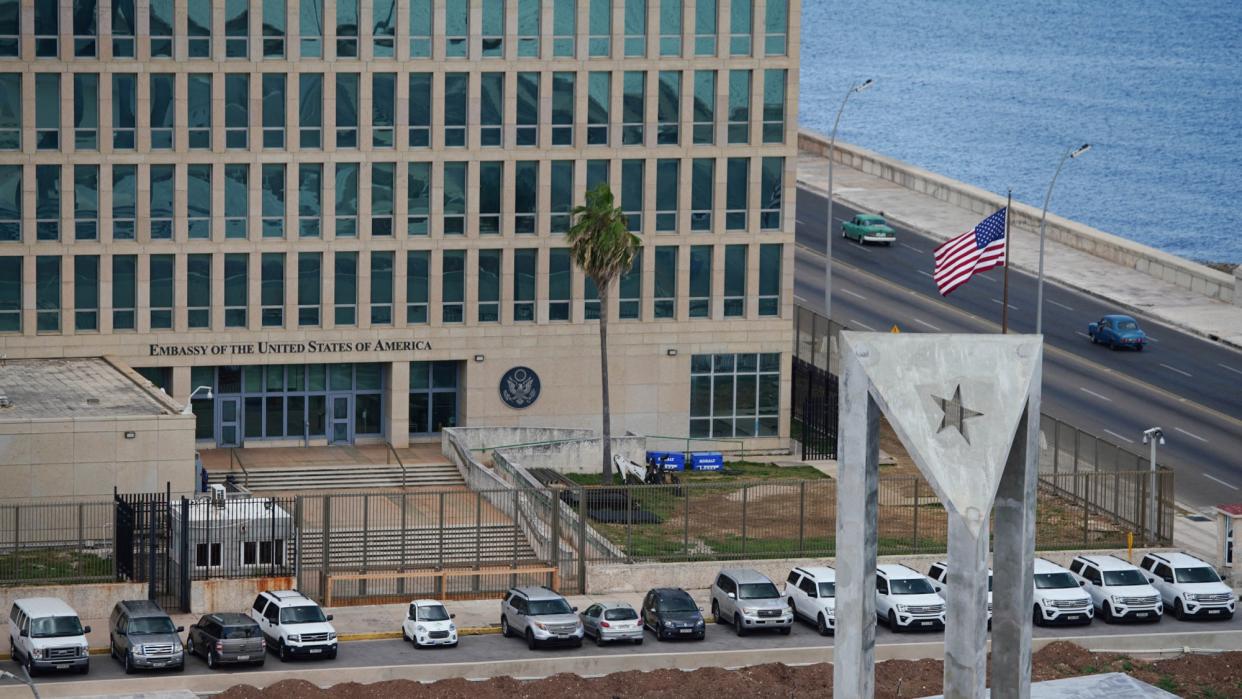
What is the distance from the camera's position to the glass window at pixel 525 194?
83750mm

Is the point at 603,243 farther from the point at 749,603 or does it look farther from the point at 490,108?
the point at 749,603

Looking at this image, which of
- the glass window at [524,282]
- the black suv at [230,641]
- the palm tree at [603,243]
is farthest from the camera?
the glass window at [524,282]

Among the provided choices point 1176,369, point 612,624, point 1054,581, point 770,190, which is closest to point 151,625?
point 612,624

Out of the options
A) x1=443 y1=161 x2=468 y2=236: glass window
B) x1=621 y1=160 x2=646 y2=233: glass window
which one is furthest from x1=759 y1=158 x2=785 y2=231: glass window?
x1=443 y1=161 x2=468 y2=236: glass window

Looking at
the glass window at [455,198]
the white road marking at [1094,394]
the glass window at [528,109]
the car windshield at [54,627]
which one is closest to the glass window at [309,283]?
the glass window at [455,198]

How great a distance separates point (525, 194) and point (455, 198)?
2.50 metres

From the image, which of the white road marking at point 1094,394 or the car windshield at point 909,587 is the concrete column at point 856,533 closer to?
the car windshield at point 909,587

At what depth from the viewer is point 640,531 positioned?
7275 centimetres

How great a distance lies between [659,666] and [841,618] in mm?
13759

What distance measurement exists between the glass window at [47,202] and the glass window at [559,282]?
Answer: 56.6ft

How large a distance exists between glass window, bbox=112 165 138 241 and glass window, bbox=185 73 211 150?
2.33 m

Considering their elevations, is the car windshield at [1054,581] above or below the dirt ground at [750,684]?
above

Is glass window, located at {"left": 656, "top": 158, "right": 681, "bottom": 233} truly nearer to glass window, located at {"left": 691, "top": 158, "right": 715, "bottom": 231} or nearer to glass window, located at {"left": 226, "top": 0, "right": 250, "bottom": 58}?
glass window, located at {"left": 691, "top": 158, "right": 715, "bottom": 231}

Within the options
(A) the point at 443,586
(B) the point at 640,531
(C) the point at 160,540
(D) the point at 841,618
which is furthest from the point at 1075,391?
(D) the point at 841,618
